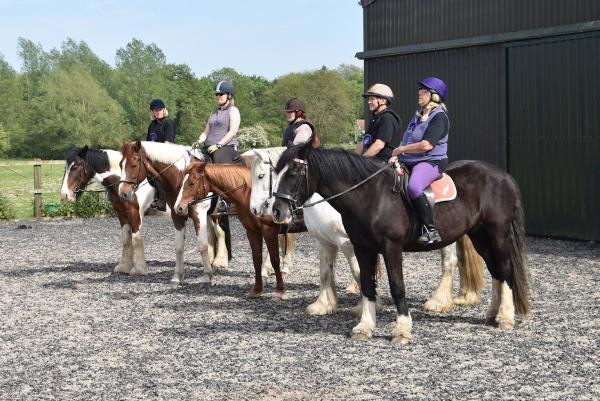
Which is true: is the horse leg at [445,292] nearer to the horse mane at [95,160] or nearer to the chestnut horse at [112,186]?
the chestnut horse at [112,186]

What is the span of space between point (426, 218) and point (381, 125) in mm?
1246

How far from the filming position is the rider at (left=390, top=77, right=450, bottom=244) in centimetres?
775

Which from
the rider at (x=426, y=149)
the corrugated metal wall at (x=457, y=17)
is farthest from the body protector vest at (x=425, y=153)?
the corrugated metal wall at (x=457, y=17)

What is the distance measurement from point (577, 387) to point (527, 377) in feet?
1.28

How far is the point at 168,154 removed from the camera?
36.7 feet

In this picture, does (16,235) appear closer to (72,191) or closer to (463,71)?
(72,191)

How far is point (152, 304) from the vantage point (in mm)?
10008

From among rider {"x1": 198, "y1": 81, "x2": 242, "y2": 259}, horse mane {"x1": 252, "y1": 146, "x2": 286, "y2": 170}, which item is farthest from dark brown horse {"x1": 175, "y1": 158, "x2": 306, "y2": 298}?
rider {"x1": 198, "y1": 81, "x2": 242, "y2": 259}

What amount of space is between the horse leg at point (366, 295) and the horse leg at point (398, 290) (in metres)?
0.24

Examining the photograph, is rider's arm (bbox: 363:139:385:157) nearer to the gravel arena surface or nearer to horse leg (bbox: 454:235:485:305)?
horse leg (bbox: 454:235:485:305)

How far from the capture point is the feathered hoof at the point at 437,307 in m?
9.12

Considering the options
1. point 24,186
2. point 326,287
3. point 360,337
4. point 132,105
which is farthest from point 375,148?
point 132,105

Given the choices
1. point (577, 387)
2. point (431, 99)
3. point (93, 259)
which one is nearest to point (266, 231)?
point (431, 99)

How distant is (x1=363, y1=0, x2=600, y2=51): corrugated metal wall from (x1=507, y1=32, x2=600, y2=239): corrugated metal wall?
40 cm
